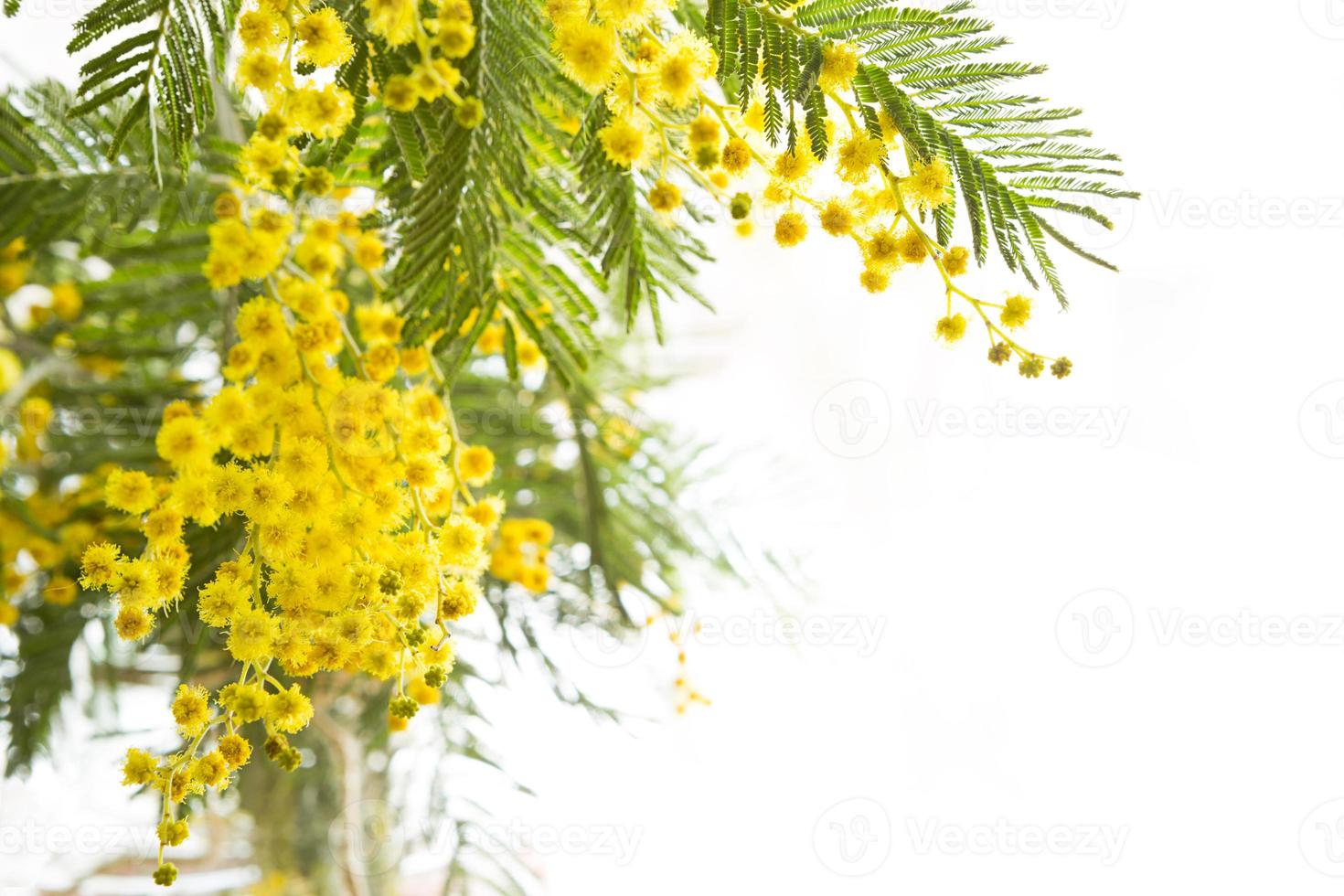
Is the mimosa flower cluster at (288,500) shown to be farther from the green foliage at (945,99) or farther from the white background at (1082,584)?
the white background at (1082,584)

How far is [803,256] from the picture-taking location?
1579 millimetres

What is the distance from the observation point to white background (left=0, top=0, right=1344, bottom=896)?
0.95 meters

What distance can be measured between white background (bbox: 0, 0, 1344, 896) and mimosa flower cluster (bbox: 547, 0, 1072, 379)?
466 mm

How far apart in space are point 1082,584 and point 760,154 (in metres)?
0.92

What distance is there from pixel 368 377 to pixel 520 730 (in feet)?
1.56

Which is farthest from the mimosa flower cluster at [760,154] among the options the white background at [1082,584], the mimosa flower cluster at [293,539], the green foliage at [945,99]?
the white background at [1082,584]

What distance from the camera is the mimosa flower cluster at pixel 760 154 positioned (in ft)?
1.07

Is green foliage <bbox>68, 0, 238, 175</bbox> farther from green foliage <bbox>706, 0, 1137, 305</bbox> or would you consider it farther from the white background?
the white background

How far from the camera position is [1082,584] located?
3.67 feet

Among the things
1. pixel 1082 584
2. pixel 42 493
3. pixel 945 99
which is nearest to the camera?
pixel 945 99

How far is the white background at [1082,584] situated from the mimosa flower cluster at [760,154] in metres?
0.47

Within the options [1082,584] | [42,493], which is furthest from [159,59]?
[1082,584]

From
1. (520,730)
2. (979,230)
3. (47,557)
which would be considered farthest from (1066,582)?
→ (47,557)

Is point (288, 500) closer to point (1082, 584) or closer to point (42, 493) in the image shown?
point (42, 493)
